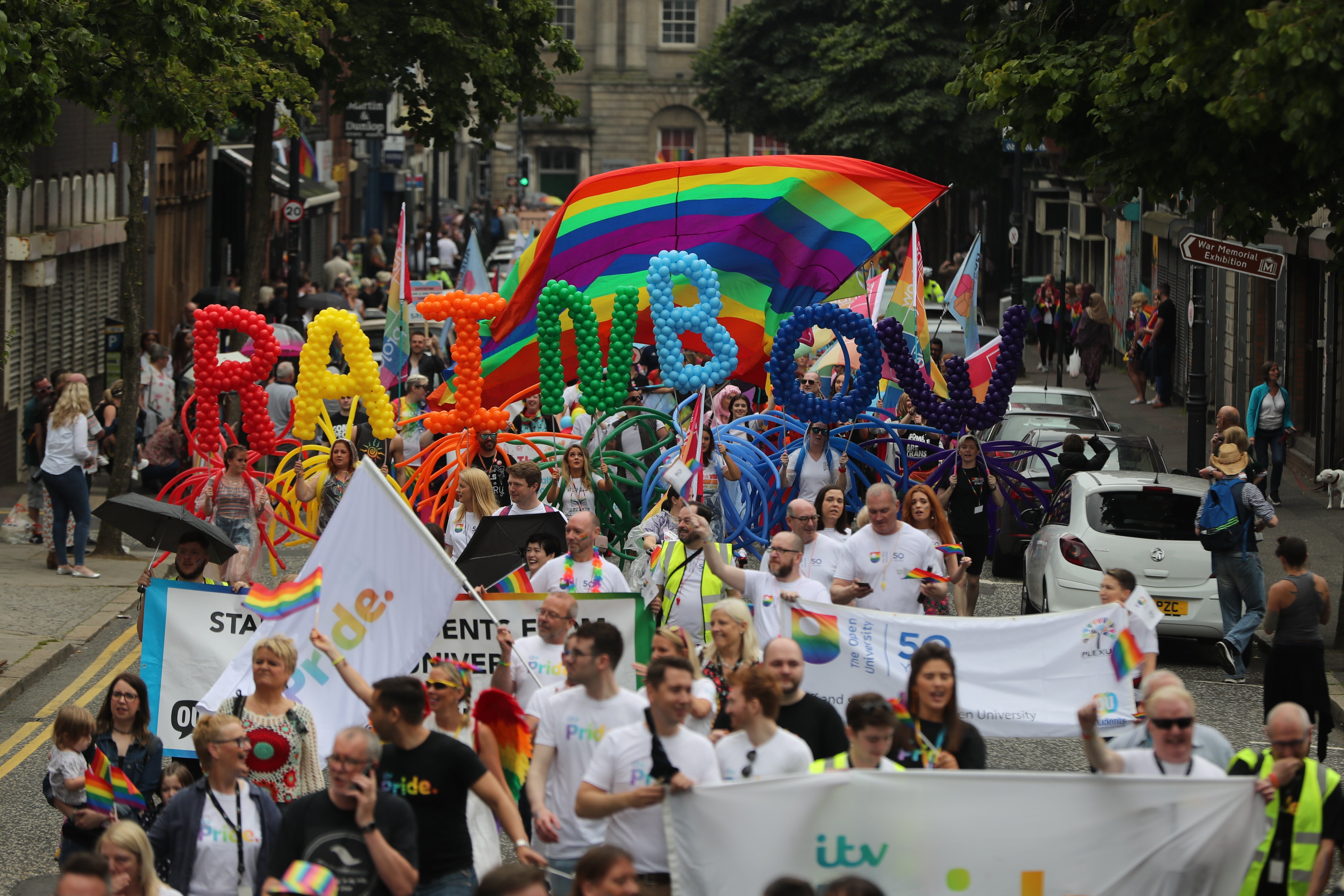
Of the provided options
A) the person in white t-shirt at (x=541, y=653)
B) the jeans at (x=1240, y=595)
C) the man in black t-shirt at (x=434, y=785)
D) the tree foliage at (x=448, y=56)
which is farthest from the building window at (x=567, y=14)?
the man in black t-shirt at (x=434, y=785)

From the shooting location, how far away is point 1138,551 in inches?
560

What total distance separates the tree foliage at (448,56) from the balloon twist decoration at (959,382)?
1226cm

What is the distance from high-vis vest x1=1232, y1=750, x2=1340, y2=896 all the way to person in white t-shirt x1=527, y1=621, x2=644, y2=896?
231 centimetres

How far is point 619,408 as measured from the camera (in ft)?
50.9

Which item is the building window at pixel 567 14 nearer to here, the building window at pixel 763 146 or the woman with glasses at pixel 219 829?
the building window at pixel 763 146

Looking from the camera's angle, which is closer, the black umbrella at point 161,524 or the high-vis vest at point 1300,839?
Result: the high-vis vest at point 1300,839

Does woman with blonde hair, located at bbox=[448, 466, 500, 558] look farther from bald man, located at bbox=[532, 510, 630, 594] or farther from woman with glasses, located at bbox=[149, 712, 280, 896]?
woman with glasses, located at bbox=[149, 712, 280, 896]

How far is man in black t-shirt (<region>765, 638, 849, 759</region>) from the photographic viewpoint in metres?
7.35

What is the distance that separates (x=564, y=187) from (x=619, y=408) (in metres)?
89.4

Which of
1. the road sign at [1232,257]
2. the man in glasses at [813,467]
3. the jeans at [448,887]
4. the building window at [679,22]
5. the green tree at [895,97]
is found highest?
the building window at [679,22]

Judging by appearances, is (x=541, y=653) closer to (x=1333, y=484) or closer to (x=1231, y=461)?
(x=1231, y=461)

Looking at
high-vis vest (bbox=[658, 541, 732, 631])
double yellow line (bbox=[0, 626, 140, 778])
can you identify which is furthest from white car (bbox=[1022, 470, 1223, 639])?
double yellow line (bbox=[0, 626, 140, 778])

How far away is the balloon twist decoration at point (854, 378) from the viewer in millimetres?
14773

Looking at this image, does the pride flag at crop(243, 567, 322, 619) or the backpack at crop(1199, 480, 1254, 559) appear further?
the backpack at crop(1199, 480, 1254, 559)
